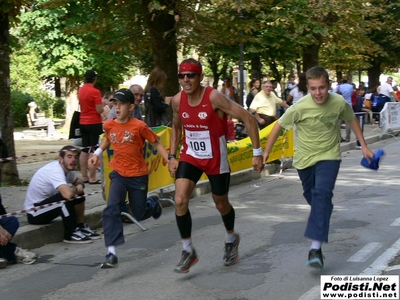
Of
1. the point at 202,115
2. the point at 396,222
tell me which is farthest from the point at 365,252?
the point at 202,115

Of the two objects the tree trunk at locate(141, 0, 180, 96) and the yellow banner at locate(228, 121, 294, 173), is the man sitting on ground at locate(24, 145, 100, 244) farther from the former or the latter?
the tree trunk at locate(141, 0, 180, 96)

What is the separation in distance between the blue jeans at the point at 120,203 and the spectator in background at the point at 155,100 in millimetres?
3825

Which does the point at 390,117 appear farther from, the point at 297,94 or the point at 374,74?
the point at 374,74

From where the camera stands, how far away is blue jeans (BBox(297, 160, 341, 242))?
21.3 feet

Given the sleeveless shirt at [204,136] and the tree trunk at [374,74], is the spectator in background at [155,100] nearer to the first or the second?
the sleeveless shirt at [204,136]

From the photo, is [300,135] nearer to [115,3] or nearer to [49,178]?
[49,178]

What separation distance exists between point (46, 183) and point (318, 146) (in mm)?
3421

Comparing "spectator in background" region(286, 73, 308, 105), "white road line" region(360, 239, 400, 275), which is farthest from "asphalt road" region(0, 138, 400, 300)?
"spectator in background" region(286, 73, 308, 105)

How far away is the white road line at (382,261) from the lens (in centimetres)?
644

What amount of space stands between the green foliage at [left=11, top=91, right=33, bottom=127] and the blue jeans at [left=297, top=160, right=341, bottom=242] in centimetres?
3034

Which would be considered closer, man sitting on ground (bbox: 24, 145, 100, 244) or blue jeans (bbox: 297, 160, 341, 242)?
blue jeans (bbox: 297, 160, 341, 242)

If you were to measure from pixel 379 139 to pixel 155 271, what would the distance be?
16.9 meters

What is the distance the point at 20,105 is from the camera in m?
35.5

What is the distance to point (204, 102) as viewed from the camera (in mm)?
6598
